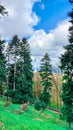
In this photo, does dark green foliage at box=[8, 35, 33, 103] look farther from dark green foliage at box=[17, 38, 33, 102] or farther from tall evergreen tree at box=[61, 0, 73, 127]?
tall evergreen tree at box=[61, 0, 73, 127]

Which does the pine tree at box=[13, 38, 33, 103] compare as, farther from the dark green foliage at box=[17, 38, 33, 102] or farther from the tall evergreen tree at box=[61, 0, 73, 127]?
the tall evergreen tree at box=[61, 0, 73, 127]

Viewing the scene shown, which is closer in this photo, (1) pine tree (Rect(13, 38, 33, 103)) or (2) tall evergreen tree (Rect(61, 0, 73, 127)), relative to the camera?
(2) tall evergreen tree (Rect(61, 0, 73, 127))

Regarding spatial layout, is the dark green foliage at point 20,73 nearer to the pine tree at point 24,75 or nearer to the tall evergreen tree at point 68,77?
the pine tree at point 24,75

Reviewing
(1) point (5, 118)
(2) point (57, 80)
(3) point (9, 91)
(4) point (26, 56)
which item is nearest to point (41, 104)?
(3) point (9, 91)

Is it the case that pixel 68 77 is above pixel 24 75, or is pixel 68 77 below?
below

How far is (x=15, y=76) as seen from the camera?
3169 inches

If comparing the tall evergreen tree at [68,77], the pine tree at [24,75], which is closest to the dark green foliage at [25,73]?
the pine tree at [24,75]

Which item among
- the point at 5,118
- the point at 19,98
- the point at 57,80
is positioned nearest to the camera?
the point at 5,118

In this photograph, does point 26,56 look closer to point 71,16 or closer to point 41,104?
point 41,104

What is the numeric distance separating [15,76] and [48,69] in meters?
9.05

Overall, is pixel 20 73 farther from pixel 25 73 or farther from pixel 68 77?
pixel 68 77

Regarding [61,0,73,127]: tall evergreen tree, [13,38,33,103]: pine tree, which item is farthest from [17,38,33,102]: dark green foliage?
[61,0,73,127]: tall evergreen tree

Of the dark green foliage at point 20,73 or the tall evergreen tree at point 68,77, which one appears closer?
the tall evergreen tree at point 68,77

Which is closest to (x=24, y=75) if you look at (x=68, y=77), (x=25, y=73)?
(x=25, y=73)
